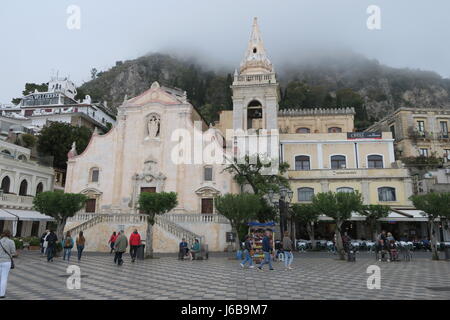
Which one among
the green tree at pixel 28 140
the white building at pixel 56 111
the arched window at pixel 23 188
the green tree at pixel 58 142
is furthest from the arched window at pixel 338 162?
the white building at pixel 56 111

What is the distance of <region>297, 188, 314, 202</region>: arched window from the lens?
35.1 m

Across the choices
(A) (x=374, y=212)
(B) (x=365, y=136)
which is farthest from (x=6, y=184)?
(B) (x=365, y=136)

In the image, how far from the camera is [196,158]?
33.2 metres

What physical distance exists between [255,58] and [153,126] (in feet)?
44.9

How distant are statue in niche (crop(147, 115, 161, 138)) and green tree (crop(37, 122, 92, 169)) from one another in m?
16.8

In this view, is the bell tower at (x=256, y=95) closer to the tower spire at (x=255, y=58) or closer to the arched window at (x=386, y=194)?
the tower spire at (x=255, y=58)

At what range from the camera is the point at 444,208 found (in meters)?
21.1

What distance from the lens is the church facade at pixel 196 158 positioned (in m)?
32.8

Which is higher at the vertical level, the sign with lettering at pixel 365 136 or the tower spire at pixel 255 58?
the tower spire at pixel 255 58

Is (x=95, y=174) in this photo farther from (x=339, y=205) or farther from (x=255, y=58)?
(x=339, y=205)

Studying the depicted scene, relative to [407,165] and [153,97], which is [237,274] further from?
[407,165]
